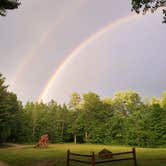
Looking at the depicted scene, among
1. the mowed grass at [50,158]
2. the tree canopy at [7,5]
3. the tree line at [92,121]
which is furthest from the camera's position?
the tree line at [92,121]

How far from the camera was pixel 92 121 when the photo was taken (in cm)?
7606

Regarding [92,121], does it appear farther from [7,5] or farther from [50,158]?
[7,5]

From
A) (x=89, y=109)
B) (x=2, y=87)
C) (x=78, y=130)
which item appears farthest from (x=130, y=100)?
(x=2, y=87)

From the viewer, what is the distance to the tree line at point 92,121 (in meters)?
61.9

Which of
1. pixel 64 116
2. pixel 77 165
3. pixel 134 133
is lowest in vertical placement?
pixel 77 165

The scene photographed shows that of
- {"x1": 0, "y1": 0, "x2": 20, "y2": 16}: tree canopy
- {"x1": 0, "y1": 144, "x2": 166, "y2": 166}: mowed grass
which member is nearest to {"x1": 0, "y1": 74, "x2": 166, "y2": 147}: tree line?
{"x1": 0, "y1": 144, "x2": 166, "y2": 166}: mowed grass

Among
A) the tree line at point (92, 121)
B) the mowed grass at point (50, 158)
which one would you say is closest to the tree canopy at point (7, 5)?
the mowed grass at point (50, 158)

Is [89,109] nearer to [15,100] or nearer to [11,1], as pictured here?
[15,100]

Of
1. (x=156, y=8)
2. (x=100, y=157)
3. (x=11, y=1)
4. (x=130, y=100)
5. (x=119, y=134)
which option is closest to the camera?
(x=11, y=1)

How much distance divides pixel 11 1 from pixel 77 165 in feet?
46.6

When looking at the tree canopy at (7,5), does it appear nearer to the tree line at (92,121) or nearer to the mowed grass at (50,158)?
the mowed grass at (50,158)

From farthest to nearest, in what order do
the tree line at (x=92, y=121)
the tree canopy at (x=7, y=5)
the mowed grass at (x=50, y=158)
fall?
1. the tree line at (x=92, y=121)
2. the mowed grass at (x=50, y=158)
3. the tree canopy at (x=7, y=5)

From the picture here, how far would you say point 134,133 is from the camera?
64188 millimetres

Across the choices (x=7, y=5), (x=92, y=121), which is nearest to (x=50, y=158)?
(x=7, y=5)
